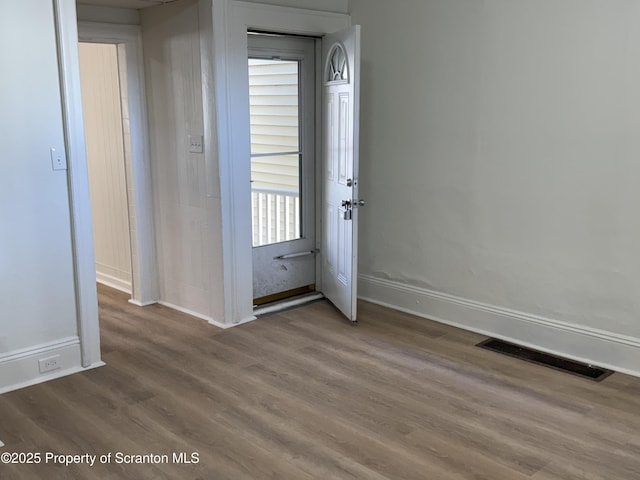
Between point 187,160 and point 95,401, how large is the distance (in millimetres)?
1854

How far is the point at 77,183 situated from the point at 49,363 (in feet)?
3.41

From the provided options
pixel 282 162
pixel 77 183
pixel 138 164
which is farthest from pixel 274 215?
pixel 77 183

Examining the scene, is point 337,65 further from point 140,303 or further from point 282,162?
point 140,303

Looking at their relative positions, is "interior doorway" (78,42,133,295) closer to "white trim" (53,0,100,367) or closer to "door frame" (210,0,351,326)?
"door frame" (210,0,351,326)

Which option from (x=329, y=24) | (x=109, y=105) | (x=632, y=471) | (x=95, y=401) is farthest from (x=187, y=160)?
(x=632, y=471)

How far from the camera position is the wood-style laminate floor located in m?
2.72

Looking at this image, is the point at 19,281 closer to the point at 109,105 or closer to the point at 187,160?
the point at 187,160

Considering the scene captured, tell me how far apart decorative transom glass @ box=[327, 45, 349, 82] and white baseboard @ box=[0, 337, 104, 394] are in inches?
96.2

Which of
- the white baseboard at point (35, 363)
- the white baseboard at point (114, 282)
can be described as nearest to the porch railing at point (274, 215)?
the white baseboard at point (114, 282)

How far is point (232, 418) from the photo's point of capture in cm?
314

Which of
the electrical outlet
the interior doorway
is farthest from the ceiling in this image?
the electrical outlet

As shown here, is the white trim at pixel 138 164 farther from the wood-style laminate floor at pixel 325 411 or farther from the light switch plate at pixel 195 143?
the wood-style laminate floor at pixel 325 411

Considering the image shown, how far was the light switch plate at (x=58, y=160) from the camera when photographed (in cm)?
349

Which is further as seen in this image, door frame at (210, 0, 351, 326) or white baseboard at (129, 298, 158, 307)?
white baseboard at (129, 298, 158, 307)
